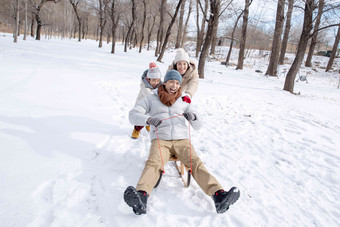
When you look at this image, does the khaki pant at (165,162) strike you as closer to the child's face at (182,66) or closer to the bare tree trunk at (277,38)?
the child's face at (182,66)

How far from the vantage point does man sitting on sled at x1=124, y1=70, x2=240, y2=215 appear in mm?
1907

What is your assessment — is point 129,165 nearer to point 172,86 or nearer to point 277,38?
point 172,86

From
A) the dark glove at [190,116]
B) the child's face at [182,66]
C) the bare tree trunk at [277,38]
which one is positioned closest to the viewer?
the dark glove at [190,116]

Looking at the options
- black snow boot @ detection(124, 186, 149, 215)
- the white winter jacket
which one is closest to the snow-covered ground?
black snow boot @ detection(124, 186, 149, 215)

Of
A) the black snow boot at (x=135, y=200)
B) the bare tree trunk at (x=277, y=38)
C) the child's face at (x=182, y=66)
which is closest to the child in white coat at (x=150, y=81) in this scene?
the child's face at (x=182, y=66)

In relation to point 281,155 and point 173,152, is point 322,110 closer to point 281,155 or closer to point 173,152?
point 281,155

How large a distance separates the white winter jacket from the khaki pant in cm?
10

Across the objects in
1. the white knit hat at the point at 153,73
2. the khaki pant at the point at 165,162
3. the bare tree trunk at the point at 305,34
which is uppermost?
the bare tree trunk at the point at 305,34

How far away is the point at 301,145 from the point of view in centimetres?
365

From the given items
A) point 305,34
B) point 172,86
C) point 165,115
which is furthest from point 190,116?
point 305,34

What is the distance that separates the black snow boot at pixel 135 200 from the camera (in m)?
1.69

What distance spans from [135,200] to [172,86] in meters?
1.52

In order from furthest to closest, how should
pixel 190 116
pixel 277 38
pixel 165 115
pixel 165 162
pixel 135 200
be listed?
pixel 277 38 → pixel 165 115 → pixel 190 116 → pixel 165 162 → pixel 135 200

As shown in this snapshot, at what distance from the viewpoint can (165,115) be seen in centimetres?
258
